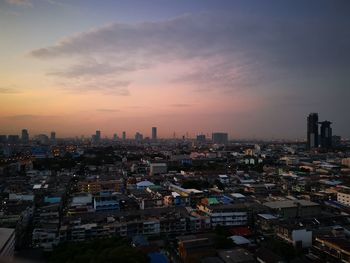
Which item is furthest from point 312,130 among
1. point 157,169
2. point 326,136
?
point 157,169

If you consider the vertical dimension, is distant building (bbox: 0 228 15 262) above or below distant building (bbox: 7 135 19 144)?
below

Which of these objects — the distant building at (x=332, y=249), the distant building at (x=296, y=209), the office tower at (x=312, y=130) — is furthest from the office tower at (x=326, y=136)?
the distant building at (x=332, y=249)

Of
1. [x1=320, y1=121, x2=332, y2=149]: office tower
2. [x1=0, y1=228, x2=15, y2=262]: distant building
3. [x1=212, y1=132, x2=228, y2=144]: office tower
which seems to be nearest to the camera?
[x1=0, y1=228, x2=15, y2=262]: distant building

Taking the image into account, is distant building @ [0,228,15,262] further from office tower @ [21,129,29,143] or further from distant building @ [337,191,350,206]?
office tower @ [21,129,29,143]

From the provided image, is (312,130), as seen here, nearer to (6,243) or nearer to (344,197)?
(344,197)

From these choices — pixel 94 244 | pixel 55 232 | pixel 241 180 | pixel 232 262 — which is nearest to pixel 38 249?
pixel 55 232

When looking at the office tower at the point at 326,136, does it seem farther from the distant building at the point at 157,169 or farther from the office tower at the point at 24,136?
the office tower at the point at 24,136

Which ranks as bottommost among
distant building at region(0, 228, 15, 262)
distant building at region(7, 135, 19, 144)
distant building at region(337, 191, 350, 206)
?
distant building at region(337, 191, 350, 206)

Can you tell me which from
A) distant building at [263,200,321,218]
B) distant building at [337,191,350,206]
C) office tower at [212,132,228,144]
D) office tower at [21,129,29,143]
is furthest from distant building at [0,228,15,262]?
office tower at [212,132,228,144]
